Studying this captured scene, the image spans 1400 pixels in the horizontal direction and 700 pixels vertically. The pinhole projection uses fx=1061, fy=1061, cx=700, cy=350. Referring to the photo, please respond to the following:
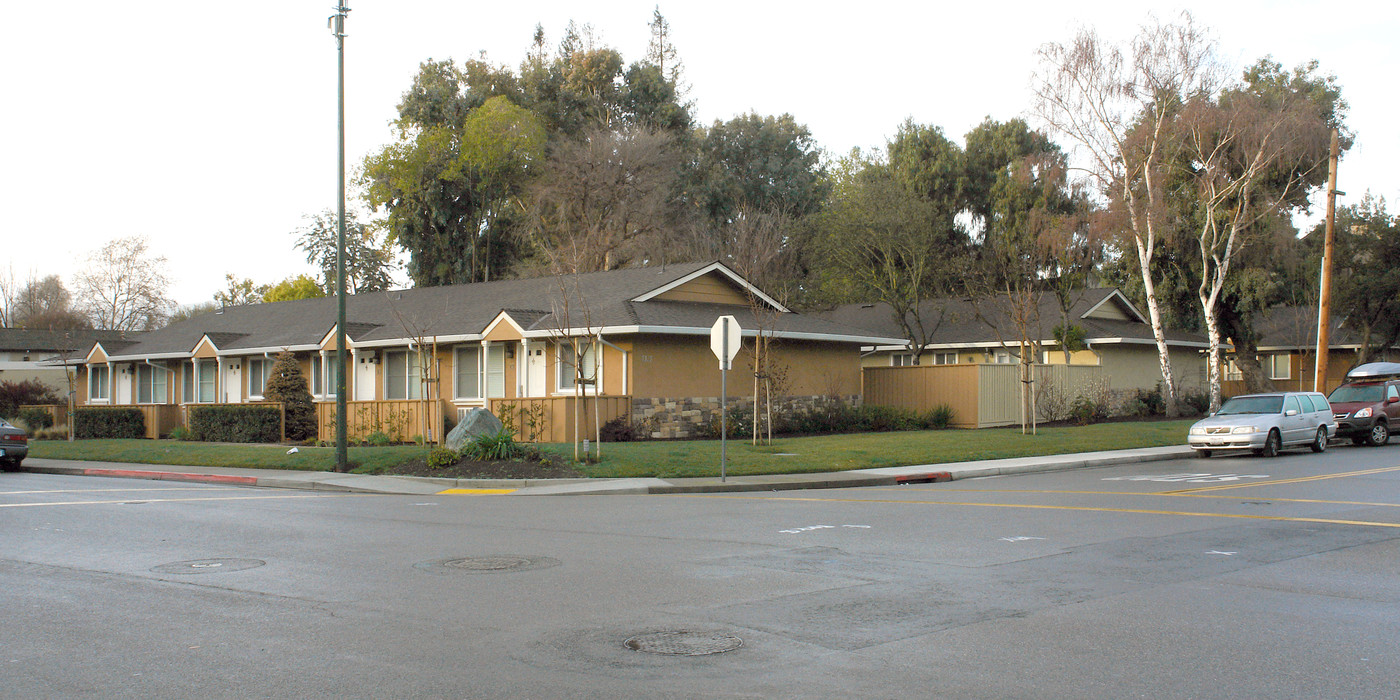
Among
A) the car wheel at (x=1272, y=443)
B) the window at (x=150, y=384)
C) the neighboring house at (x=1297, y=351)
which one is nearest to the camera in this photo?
the car wheel at (x=1272, y=443)

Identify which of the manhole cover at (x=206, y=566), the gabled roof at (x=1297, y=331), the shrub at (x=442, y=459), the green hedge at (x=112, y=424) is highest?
the gabled roof at (x=1297, y=331)

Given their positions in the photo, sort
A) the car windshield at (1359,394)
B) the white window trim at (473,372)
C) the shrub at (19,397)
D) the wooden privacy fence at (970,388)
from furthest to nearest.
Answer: the shrub at (19,397)
the wooden privacy fence at (970,388)
the white window trim at (473,372)
the car windshield at (1359,394)

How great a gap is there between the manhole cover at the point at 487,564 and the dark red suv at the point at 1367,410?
26.9 metres

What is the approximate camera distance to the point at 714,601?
8461 millimetres

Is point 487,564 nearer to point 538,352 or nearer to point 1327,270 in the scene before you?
point 538,352

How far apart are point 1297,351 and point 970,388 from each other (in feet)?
87.6

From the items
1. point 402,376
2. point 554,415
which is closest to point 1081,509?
point 554,415

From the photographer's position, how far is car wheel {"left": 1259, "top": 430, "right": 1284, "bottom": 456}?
25156 millimetres

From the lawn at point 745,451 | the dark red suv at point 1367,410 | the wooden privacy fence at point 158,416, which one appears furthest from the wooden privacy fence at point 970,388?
the wooden privacy fence at point 158,416

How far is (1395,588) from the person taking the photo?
878 cm

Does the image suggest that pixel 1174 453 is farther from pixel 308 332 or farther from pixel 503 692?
pixel 308 332

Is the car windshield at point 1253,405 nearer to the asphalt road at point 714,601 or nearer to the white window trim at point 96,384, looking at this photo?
the asphalt road at point 714,601

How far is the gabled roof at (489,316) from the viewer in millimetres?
29484

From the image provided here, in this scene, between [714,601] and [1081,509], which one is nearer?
[714,601]
